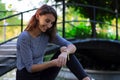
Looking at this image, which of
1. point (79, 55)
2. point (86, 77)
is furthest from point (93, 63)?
point (86, 77)

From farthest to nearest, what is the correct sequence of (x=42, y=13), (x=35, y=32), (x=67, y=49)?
(x=67, y=49), (x=35, y=32), (x=42, y=13)

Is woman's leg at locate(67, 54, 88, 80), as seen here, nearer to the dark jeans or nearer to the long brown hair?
the dark jeans

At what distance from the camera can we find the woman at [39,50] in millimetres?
3678

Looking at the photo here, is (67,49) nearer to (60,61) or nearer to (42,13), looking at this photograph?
(60,61)

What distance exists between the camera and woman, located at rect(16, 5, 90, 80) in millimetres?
3678

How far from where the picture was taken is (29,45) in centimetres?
373

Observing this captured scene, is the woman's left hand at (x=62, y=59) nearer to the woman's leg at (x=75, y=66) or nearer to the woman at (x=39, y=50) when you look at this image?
the woman at (x=39, y=50)

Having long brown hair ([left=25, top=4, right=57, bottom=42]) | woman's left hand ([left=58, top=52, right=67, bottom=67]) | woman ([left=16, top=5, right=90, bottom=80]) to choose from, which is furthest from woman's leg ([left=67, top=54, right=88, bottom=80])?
long brown hair ([left=25, top=4, right=57, bottom=42])

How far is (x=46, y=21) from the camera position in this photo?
367 centimetres

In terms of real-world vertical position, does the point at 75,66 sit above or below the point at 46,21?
below

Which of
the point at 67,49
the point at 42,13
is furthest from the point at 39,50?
the point at 42,13

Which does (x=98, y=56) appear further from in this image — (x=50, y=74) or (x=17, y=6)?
(x=50, y=74)

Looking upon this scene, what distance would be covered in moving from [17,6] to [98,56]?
3761 millimetres

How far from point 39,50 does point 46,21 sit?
32 centimetres
